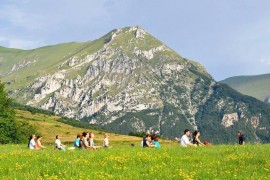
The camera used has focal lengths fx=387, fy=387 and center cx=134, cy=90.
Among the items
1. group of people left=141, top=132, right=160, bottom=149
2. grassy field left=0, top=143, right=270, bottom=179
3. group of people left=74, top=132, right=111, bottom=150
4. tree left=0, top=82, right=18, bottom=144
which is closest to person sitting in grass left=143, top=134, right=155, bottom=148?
group of people left=141, top=132, right=160, bottom=149

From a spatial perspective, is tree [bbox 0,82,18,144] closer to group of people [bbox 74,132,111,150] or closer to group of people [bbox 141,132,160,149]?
group of people [bbox 74,132,111,150]

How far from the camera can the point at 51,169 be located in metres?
18.1

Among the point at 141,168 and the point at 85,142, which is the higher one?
the point at 85,142

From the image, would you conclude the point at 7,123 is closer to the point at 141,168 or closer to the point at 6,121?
the point at 6,121

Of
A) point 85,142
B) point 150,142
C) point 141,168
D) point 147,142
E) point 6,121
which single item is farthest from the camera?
point 6,121

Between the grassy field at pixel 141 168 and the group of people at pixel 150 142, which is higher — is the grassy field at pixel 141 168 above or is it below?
below

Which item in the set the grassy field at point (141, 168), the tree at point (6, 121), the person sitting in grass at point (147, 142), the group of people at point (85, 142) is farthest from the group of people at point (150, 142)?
the tree at point (6, 121)

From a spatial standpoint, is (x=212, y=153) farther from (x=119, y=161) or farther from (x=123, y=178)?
(x=123, y=178)

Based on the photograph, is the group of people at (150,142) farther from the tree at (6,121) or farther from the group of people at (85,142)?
the tree at (6,121)

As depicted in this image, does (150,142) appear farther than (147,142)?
Yes

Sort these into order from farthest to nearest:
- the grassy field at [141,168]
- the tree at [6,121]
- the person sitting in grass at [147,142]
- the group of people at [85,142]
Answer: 1. the tree at [6,121]
2. the person sitting in grass at [147,142]
3. the group of people at [85,142]
4. the grassy field at [141,168]

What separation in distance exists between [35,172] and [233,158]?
10153mm

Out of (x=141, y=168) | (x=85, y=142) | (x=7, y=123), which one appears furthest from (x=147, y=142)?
(x=7, y=123)

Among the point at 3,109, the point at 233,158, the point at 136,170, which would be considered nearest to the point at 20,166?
the point at 136,170
